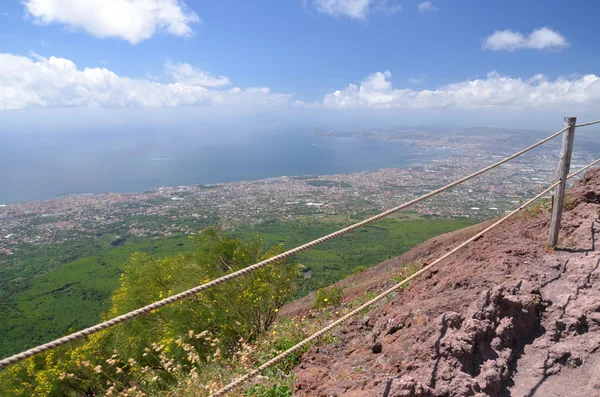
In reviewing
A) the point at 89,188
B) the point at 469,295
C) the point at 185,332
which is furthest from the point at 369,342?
the point at 89,188

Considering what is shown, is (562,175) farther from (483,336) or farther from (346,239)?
(346,239)

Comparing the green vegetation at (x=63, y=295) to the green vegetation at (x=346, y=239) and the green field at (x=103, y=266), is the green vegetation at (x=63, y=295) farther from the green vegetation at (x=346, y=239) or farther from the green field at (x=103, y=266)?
the green vegetation at (x=346, y=239)

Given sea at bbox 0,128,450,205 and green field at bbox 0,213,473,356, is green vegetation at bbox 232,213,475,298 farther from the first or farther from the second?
sea at bbox 0,128,450,205

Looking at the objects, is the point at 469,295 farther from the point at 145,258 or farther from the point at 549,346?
the point at 145,258

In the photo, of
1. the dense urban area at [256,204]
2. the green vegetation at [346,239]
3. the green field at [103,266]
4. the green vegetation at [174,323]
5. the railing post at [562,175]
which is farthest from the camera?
the dense urban area at [256,204]

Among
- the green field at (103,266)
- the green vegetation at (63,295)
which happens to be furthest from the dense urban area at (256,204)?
the green vegetation at (63,295)

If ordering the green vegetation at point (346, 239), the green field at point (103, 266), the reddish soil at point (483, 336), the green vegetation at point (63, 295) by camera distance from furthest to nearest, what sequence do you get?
the green vegetation at point (346, 239), the green field at point (103, 266), the green vegetation at point (63, 295), the reddish soil at point (483, 336)
